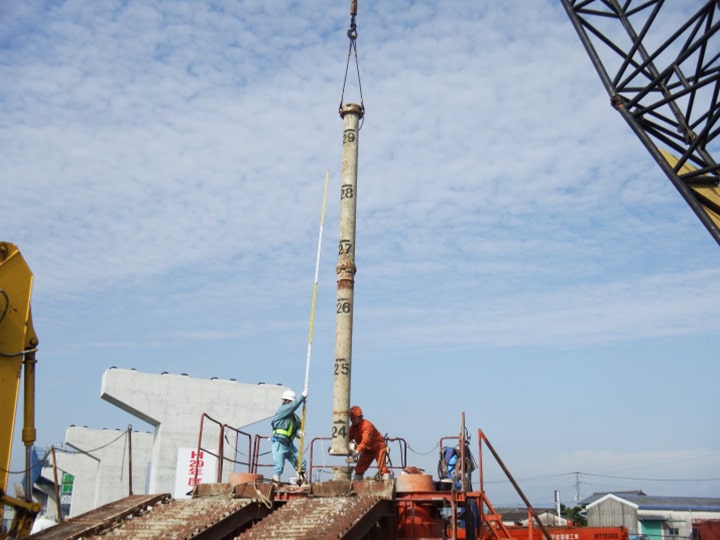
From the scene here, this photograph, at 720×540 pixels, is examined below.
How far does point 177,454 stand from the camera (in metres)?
26.2

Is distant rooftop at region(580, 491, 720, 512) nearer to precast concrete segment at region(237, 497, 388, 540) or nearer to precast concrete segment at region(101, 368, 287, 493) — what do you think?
precast concrete segment at region(101, 368, 287, 493)

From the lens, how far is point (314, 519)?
431 inches

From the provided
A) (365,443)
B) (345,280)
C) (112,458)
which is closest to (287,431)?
(365,443)

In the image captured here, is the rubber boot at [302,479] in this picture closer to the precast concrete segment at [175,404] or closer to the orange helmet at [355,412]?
the orange helmet at [355,412]

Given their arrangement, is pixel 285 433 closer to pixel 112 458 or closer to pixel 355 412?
pixel 355 412

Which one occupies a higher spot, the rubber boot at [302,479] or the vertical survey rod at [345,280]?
the vertical survey rod at [345,280]

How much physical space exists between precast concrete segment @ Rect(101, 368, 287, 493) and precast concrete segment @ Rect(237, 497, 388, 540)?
→ 49.4ft

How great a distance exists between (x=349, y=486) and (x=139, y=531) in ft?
11.0

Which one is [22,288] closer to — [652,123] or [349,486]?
[349,486]

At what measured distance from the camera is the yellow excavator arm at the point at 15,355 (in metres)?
10.9

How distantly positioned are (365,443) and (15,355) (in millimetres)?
6432

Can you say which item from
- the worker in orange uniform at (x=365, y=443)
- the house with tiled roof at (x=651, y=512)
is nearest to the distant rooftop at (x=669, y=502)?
the house with tiled roof at (x=651, y=512)

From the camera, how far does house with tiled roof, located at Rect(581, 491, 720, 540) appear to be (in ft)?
150

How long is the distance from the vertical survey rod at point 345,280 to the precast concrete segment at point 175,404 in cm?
1303
